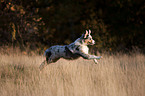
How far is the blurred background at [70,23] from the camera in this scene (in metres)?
11.2

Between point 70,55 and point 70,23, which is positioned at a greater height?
point 70,23

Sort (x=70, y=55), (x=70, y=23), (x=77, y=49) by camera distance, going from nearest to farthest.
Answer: (x=77, y=49) → (x=70, y=55) → (x=70, y=23)

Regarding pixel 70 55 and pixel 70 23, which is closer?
pixel 70 55

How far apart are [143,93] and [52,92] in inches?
73.7

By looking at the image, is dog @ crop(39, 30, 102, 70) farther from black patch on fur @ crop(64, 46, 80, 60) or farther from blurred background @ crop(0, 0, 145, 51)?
blurred background @ crop(0, 0, 145, 51)

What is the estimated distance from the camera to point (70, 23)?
19.0m

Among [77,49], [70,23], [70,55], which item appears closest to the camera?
[77,49]

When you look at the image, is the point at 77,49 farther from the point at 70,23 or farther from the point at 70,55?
the point at 70,23

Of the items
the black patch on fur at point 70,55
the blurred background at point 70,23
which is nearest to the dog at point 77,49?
the black patch on fur at point 70,55

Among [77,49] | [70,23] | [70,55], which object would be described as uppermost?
[70,23]

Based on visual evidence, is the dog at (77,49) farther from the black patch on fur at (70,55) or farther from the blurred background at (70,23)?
the blurred background at (70,23)

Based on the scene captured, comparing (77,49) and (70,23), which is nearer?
(77,49)

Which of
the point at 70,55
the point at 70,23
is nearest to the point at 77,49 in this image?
the point at 70,55

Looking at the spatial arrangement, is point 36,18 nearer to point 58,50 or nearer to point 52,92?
point 58,50
